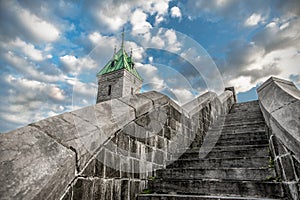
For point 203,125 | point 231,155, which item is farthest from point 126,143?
point 203,125

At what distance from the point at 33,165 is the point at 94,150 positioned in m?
0.61

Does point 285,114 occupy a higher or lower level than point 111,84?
lower

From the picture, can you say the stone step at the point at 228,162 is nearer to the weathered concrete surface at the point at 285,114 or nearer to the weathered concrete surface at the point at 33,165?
the weathered concrete surface at the point at 285,114

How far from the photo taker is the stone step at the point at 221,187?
1.96 metres

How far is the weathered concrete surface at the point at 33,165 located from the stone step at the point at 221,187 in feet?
4.38

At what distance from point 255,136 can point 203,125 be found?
1.39 meters

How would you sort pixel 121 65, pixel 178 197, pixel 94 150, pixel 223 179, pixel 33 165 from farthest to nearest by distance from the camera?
pixel 121 65 → pixel 223 179 → pixel 178 197 → pixel 94 150 → pixel 33 165

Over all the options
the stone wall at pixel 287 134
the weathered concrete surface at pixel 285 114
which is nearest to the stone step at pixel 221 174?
the stone wall at pixel 287 134

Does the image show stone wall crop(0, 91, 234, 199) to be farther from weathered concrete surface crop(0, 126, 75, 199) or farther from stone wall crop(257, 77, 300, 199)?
stone wall crop(257, 77, 300, 199)

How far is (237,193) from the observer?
2.07 metres

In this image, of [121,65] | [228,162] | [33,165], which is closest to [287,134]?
[228,162]

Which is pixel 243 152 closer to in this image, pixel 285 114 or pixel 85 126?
pixel 285 114

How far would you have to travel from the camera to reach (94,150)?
1772 mm

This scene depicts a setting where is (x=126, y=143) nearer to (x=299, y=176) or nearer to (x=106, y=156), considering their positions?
(x=106, y=156)
